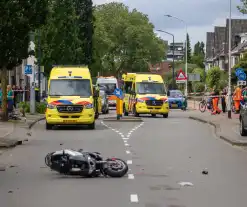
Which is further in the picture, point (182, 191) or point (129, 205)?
point (182, 191)

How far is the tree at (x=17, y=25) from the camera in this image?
87.8 feet

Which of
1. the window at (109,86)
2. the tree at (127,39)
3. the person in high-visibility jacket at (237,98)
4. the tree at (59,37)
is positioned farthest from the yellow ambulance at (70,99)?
the tree at (127,39)

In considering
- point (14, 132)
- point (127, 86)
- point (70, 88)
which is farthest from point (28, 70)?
point (14, 132)

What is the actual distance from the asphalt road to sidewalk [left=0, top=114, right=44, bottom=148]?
1.48 ft

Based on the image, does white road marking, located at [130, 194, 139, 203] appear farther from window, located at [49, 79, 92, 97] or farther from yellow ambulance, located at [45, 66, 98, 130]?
window, located at [49, 79, 92, 97]

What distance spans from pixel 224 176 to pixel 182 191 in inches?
92.7

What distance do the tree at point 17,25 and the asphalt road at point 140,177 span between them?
5.30m

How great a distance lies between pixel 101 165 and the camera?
45.0 feet

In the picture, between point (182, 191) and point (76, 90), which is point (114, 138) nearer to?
point (76, 90)

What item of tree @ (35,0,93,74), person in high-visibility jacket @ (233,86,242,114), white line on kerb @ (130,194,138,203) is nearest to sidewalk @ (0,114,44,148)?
white line on kerb @ (130,194,138,203)

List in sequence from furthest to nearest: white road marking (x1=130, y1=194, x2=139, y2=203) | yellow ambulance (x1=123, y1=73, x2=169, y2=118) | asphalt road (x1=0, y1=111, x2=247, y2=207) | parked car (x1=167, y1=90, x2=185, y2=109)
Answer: parked car (x1=167, y1=90, x2=185, y2=109), yellow ambulance (x1=123, y1=73, x2=169, y2=118), asphalt road (x1=0, y1=111, x2=247, y2=207), white road marking (x1=130, y1=194, x2=139, y2=203)

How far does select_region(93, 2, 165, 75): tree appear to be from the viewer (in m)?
105

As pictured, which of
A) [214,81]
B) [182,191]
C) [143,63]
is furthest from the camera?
[143,63]

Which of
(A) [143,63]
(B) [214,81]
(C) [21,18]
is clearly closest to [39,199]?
(C) [21,18]
